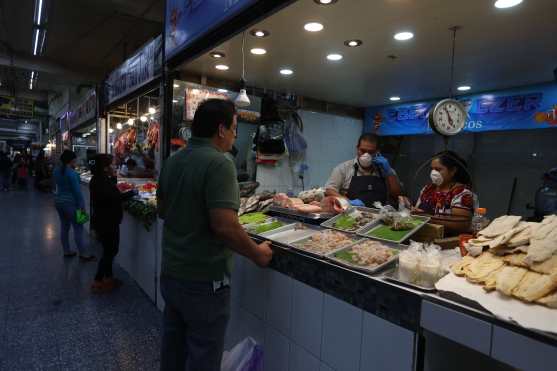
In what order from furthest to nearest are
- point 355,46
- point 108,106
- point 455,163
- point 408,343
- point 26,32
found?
point 26,32, point 108,106, point 355,46, point 455,163, point 408,343

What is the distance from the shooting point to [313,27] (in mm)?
3314

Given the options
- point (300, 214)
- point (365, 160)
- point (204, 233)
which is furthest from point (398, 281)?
point (365, 160)

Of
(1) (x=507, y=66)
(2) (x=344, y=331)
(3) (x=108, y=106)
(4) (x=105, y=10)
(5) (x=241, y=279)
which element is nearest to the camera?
(2) (x=344, y=331)

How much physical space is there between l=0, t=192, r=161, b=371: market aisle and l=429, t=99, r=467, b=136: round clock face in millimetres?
3536

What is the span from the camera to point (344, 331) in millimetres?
1760

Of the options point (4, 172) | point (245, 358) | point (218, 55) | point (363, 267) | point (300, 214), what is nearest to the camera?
point (363, 267)

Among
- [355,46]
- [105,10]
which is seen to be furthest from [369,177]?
[105,10]

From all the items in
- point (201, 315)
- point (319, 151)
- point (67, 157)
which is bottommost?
point (201, 315)

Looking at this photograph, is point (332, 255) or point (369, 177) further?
point (369, 177)

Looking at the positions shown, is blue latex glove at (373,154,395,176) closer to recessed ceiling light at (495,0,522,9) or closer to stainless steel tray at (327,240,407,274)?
recessed ceiling light at (495,0,522,9)

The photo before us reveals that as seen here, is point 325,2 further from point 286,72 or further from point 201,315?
point 201,315

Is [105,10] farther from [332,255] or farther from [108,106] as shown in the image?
[332,255]

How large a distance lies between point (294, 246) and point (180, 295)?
27.9 inches

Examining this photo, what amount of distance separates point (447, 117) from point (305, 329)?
2942 mm
